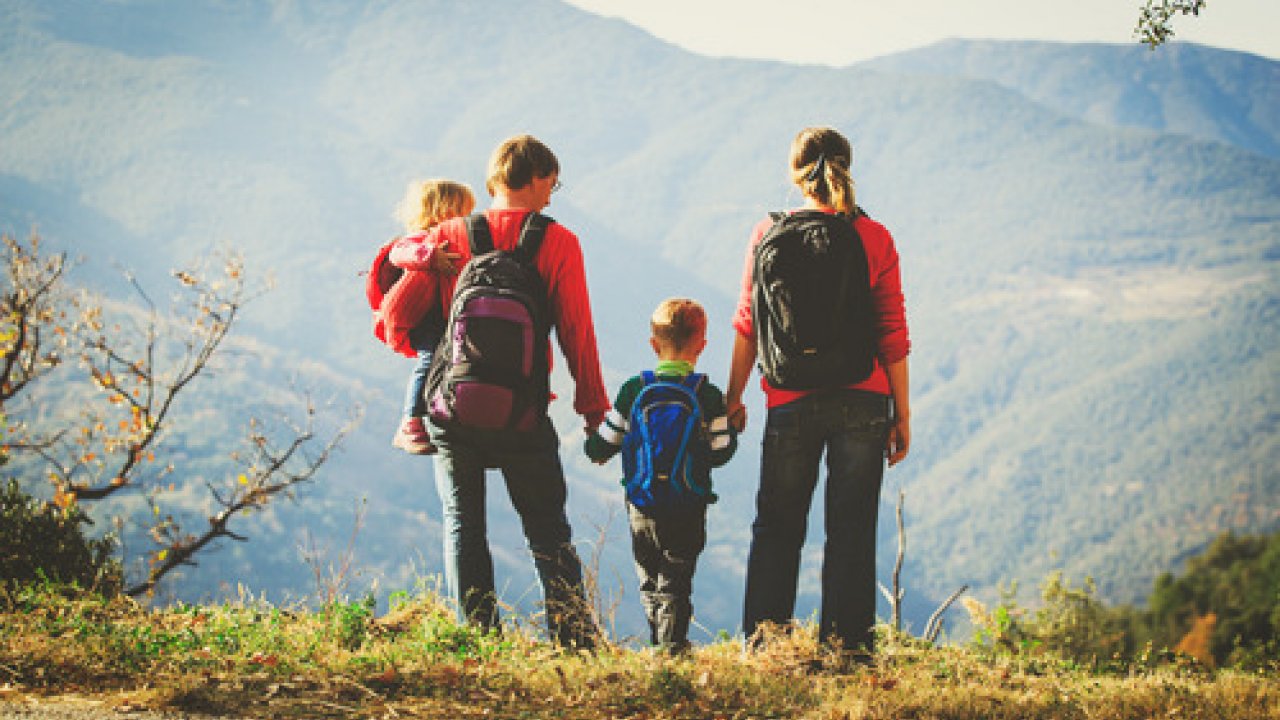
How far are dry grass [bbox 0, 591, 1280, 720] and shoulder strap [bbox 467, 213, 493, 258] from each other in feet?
4.59

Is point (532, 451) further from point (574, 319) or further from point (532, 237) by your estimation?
point (532, 237)

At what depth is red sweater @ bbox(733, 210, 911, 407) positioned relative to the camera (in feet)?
13.0

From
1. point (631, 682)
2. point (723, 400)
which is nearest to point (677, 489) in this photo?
point (723, 400)

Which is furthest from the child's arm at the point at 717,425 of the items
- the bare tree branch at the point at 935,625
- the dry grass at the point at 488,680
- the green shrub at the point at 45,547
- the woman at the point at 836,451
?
the green shrub at the point at 45,547

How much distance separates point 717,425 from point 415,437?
1135 mm

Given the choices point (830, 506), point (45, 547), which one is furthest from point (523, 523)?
point (45, 547)

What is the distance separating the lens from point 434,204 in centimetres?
442

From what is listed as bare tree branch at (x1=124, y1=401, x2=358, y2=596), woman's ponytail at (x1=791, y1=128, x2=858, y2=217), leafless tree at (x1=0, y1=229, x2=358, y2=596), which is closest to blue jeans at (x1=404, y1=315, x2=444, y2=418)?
woman's ponytail at (x1=791, y1=128, x2=858, y2=217)

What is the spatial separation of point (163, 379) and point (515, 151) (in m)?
8.51

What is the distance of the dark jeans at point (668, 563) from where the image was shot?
13.2 ft

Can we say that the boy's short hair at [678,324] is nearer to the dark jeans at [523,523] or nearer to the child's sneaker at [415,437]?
the dark jeans at [523,523]

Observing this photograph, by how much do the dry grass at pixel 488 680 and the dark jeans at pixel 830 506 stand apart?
0.56ft

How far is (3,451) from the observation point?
677cm

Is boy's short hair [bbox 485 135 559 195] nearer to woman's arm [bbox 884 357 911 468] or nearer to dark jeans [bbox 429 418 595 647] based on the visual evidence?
dark jeans [bbox 429 418 595 647]
